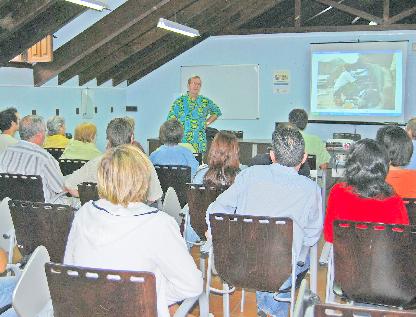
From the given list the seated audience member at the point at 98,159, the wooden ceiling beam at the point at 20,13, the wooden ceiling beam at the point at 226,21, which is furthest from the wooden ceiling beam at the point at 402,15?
the seated audience member at the point at 98,159

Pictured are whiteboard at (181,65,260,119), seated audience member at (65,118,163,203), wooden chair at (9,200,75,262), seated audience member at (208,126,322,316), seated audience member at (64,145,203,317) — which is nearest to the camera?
seated audience member at (64,145,203,317)

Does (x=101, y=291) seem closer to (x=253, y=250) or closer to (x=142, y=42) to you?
(x=253, y=250)

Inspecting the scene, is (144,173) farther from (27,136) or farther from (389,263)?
(27,136)

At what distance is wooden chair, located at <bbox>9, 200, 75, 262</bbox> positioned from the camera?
2.96 meters

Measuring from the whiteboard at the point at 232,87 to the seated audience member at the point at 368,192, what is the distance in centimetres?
768

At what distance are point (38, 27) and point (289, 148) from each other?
17.6 feet

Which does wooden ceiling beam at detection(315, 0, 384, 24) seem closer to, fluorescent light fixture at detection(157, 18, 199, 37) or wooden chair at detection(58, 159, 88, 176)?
fluorescent light fixture at detection(157, 18, 199, 37)

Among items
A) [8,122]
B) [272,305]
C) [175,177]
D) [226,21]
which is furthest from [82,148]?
[226,21]

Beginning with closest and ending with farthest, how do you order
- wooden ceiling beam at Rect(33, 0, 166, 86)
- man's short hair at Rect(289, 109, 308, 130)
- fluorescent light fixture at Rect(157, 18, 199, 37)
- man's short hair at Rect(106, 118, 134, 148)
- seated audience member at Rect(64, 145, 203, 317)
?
seated audience member at Rect(64, 145, 203, 317), man's short hair at Rect(106, 118, 134, 148), man's short hair at Rect(289, 109, 308, 130), fluorescent light fixture at Rect(157, 18, 199, 37), wooden ceiling beam at Rect(33, 0, 166, 86)

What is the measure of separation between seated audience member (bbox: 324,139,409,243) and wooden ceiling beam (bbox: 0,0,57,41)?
15.8 ft

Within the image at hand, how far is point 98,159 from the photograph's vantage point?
386 centimetres

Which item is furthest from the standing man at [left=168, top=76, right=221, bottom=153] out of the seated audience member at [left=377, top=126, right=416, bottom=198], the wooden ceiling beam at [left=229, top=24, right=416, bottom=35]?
the seated audience member at [left=377, top=126, right=416, bottom=198]

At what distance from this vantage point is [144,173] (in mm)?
2096

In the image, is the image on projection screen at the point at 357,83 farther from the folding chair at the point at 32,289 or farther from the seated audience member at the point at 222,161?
the folding chair at the point at 32,289
